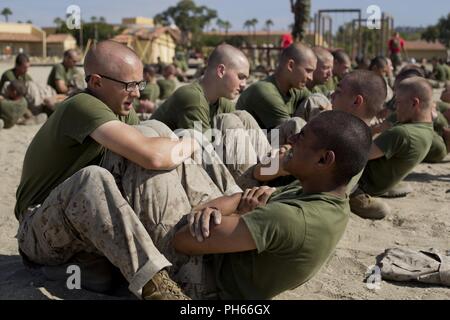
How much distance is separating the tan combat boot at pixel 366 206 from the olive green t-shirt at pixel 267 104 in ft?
3.64

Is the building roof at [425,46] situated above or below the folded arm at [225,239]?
above

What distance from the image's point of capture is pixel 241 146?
446cm

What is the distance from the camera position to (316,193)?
2.81 metres

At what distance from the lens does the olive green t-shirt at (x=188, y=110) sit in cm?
498

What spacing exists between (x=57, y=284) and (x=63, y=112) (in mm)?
892

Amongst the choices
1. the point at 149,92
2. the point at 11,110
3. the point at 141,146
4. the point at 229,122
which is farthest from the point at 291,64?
the point at 149,92

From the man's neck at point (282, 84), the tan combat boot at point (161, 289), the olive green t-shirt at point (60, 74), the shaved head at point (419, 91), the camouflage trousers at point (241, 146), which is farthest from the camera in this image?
the olive green t-shirt at point (60, 74)

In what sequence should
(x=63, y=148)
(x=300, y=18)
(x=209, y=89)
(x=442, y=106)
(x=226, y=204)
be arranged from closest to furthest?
(x=226, y=204)
(x=63, y=148)
(x=209, y=89)
(x=442, y=106)
(x=300, y=18)

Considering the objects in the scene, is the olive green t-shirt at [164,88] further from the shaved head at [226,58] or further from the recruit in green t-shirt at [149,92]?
the shaved head at [226,58]

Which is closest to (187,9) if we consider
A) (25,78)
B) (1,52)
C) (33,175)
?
(1,52)

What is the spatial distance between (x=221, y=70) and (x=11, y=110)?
5.70m

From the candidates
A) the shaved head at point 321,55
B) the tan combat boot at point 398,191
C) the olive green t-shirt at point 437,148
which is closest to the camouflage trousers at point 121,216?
the tan combat boot at point 398,191

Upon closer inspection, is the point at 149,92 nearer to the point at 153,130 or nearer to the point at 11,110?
the point at 11,110

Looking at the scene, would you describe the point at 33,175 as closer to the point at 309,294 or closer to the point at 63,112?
the point at 63,112
